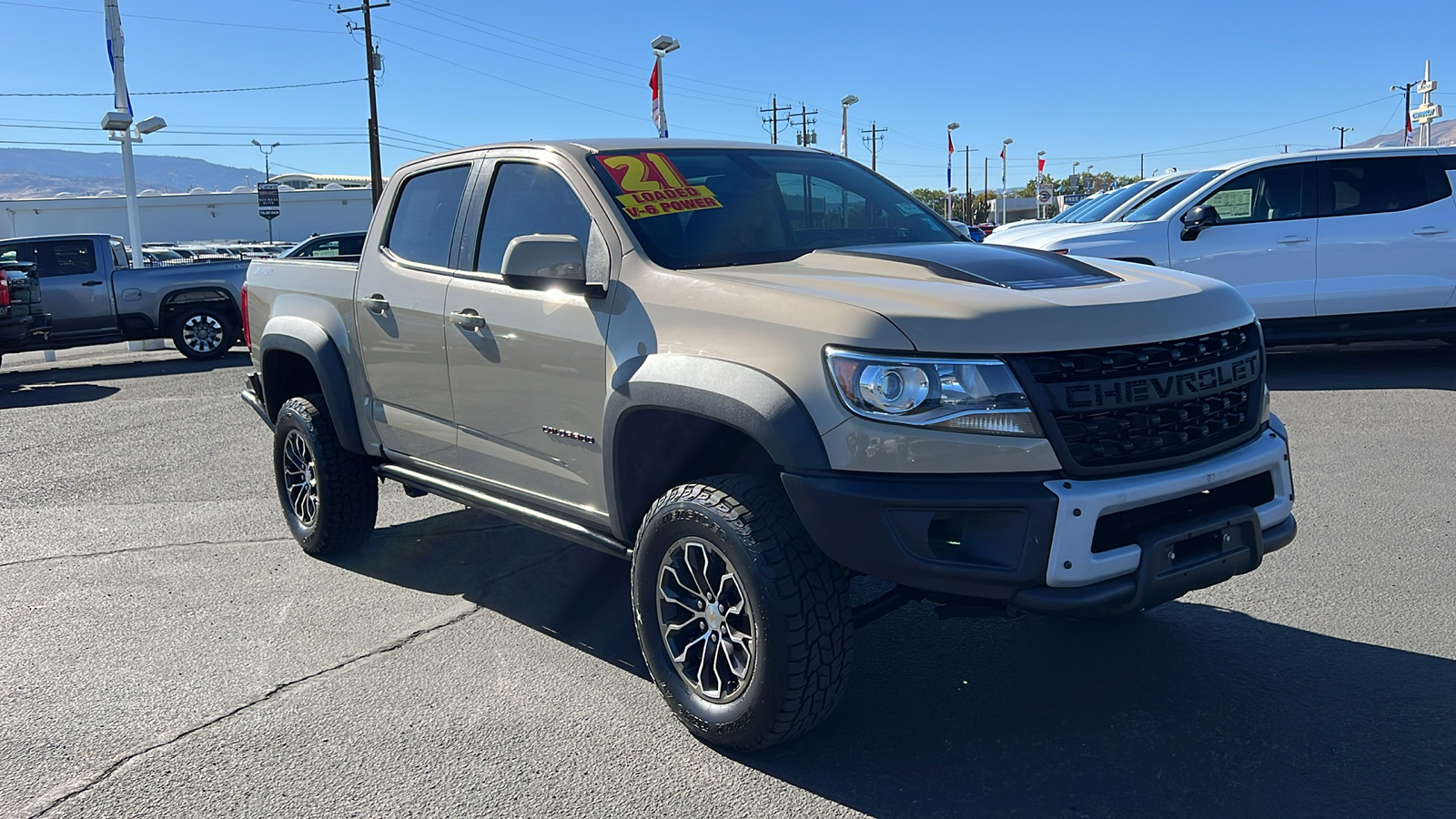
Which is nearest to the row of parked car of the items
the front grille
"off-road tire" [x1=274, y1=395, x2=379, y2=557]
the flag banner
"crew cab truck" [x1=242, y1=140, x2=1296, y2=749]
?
the flag banner

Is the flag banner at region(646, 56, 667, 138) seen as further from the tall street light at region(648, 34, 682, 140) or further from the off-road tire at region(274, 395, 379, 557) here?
the off-road tire at region(274, 395, 379, 557)

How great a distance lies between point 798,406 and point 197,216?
242 feet

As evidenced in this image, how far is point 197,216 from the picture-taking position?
2677 inches

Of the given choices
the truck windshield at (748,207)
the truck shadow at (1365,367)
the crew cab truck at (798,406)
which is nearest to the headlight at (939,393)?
the crew cab truck at (798,406)

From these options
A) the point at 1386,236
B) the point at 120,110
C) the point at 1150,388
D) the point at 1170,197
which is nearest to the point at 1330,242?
the point at 1386,236

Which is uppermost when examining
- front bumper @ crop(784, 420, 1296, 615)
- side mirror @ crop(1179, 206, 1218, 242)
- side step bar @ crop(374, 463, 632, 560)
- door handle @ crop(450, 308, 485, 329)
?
side mirror @ crop(1179, 206, 1218, 242)

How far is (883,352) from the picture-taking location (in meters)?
2.89

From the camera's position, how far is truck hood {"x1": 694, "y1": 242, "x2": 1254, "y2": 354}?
2895 millimetres

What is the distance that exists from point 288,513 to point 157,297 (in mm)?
10676

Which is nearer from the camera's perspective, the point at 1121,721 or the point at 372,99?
the point at 1121,721

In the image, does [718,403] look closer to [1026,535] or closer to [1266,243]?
[1026,535]

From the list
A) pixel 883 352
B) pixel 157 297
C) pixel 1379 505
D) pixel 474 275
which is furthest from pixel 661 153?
pixel 157 297

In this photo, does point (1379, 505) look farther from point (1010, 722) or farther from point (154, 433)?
point (154, 433)

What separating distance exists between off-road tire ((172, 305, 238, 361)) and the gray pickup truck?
0.5 inches
